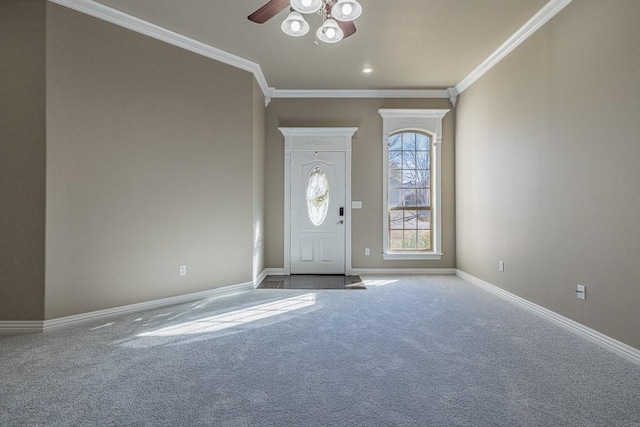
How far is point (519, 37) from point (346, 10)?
100 inches

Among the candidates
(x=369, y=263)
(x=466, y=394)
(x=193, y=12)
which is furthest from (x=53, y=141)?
(x=369, y=263)

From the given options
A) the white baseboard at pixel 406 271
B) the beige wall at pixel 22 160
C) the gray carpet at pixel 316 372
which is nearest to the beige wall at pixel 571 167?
the gray carpet at pixel 316 372

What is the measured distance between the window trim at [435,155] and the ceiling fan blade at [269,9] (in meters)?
3.43

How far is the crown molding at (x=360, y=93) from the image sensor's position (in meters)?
5.61

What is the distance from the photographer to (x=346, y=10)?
2.35 m

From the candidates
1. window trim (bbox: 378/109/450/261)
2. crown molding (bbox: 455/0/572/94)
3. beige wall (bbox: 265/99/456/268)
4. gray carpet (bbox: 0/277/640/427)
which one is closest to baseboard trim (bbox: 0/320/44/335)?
gray carpet (bbox: 0/277/640/427)

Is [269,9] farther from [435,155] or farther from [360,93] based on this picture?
[435,155]

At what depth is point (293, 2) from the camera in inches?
87.4

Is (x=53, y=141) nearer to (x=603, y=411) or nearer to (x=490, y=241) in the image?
(x=603, y=411)

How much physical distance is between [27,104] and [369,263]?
470 centimetres

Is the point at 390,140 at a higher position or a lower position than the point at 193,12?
lower

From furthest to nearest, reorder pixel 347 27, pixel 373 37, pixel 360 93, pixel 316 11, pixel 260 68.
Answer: pixel 360 93, pixel 260 68, pixel 373 37, pixel 347 27, pixel 316 11

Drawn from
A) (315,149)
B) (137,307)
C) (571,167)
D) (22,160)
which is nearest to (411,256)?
(315,149)

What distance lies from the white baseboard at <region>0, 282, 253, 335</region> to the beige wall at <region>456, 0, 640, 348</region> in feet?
11.7
